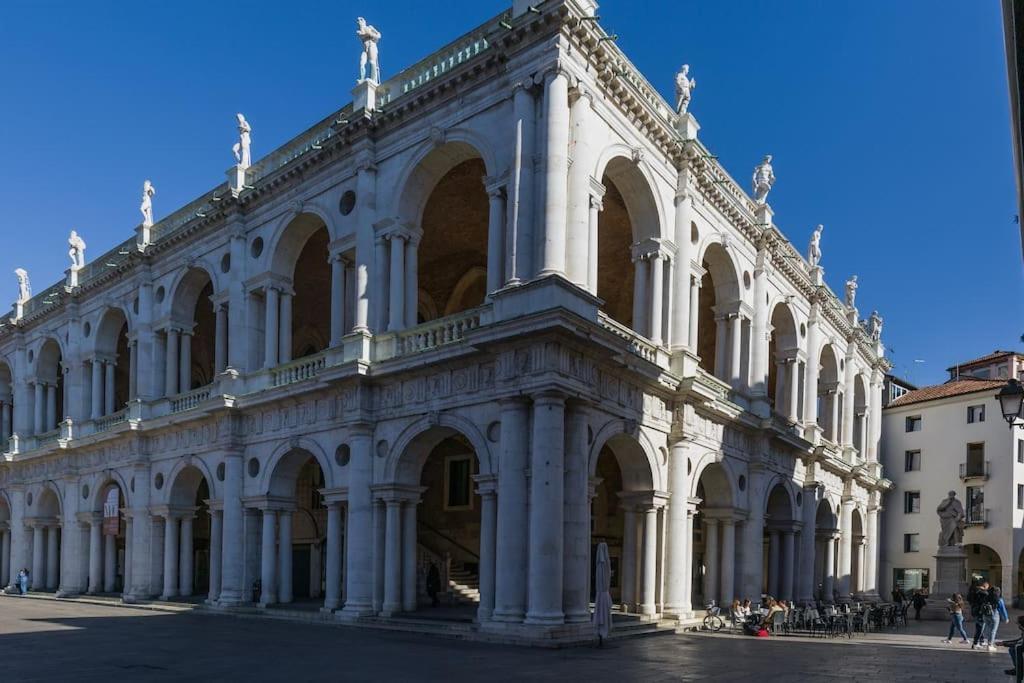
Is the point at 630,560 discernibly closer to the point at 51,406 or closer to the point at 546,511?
the point at 546,511

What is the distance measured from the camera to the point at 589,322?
18453 mm

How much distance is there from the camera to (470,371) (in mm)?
20281

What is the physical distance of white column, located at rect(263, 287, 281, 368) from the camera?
27.2 m

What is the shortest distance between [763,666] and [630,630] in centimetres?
496

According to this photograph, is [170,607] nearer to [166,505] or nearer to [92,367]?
[166,505]

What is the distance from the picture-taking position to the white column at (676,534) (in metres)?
23.4

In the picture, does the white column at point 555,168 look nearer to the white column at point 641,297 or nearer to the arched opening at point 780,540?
the white column at point 641,297

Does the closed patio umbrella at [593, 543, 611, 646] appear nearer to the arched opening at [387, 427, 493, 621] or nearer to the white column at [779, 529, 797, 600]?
the arched opening at [387, 427, 493, 621]

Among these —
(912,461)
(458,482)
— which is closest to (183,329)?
(458,482)

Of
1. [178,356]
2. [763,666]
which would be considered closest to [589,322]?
[763,666]

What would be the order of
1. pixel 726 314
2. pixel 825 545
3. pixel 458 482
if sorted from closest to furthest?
pixel 726 314
pixel 458 482
pixel 825 545

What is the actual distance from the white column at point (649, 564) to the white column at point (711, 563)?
4.03 metres

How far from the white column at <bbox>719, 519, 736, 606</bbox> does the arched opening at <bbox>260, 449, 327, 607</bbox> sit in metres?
11.4

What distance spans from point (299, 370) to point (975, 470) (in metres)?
37.1
